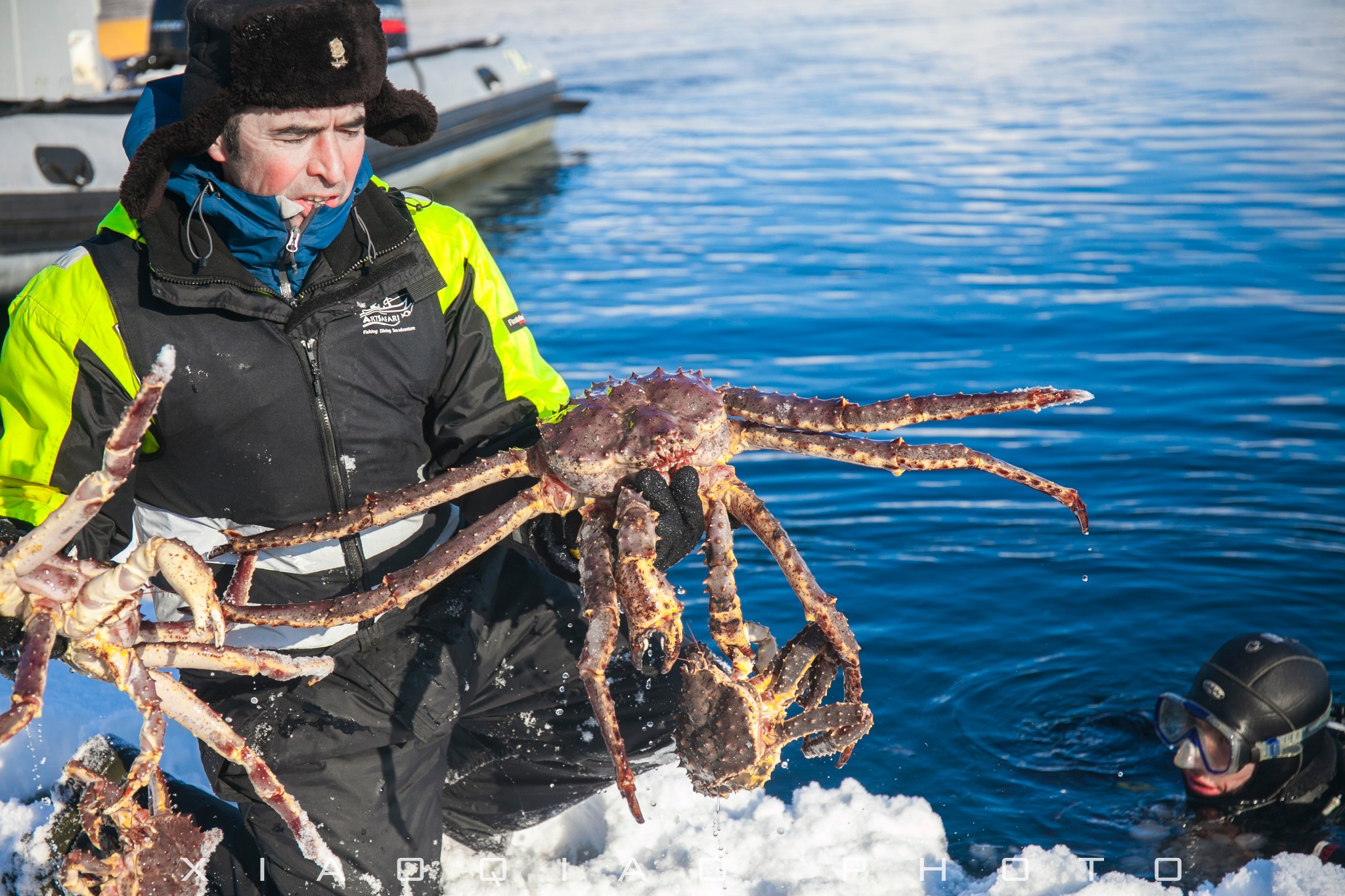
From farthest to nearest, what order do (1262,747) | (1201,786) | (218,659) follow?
(1201,786)
(1262,747)
(218,659)

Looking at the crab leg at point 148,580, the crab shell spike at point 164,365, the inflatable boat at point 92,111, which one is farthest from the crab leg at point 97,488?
the inflatable boat at point 92,111

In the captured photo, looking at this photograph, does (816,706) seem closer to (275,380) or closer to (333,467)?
(333,467)

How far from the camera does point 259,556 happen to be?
302cm

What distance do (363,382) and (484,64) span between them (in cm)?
1389

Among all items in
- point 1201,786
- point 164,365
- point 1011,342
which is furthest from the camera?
point 1011,342

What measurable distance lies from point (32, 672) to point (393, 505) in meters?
0.83

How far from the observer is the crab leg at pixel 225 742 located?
256 cm

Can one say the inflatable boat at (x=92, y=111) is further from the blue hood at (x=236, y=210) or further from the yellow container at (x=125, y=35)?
the blue hood at (x=236, y=210)

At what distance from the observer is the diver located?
4188 mm

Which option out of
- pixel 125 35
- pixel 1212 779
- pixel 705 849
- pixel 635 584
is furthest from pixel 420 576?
pixel 125 35

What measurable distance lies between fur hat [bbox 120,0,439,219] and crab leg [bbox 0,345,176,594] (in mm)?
837

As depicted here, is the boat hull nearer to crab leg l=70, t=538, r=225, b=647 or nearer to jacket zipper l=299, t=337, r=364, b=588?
jacket zipper l=299, t=337, r=364, b=588

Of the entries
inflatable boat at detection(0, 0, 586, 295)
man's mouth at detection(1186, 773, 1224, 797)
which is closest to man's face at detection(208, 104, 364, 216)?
man's mouth at detection(1186, 773, 1224, 797)

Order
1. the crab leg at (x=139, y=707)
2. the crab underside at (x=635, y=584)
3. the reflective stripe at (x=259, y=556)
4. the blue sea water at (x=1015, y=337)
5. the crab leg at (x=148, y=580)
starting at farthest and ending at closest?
the blue sea water at (x=1015, y=337) → the reflective stripe at (x=259, y=556) → the crab underside at (x=635, y=584) → the crab leg at (x=139, y=707) → the crab leg at (x=148, y=580)
